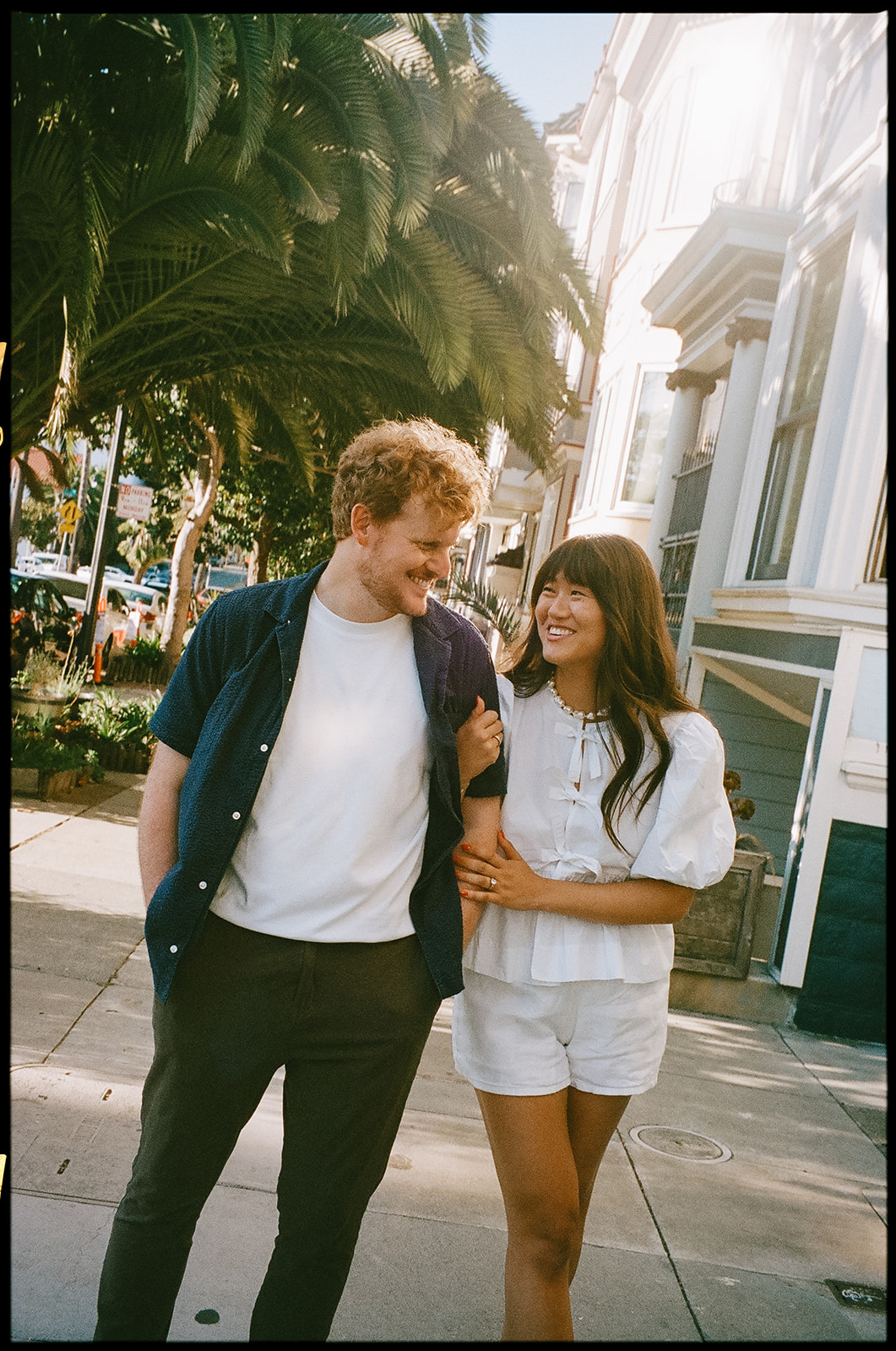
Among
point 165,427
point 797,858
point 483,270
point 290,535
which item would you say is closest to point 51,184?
point 483,270

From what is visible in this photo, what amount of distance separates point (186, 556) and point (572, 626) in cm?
1744

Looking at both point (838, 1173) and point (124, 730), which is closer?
point (838, 1173)

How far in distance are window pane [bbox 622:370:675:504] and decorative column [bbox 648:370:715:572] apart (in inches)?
45.6

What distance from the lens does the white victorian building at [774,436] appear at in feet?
20.6

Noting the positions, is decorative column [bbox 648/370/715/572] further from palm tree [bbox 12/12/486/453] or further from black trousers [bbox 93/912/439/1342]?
black trousers [bbox 93/912/439/1342]

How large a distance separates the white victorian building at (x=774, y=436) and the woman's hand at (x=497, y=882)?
0.83m

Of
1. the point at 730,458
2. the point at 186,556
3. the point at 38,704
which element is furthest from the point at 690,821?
the point at 186,556

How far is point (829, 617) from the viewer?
20.9 ft

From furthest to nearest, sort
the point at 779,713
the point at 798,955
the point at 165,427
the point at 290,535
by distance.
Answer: the point at 290,535, the point at 165,427, the point at 779,713, the point at 798,955

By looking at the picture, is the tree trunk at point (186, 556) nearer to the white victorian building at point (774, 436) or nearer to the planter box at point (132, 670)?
the planter box at point (132, 670)

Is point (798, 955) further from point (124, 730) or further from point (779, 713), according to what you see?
point (124, 730)

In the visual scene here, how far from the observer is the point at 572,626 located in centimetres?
261

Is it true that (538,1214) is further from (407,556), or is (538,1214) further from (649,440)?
(649,440)

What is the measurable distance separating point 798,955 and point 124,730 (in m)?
7.77
